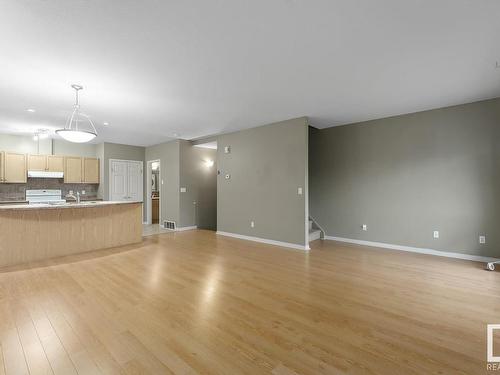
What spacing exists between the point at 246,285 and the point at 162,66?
2.91m

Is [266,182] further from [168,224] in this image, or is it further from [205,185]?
[168,224]

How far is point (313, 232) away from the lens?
573 cm

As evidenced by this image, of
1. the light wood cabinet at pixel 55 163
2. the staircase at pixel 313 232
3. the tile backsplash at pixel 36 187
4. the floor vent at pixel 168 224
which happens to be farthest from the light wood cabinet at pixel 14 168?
the staircase at pixel 313 232

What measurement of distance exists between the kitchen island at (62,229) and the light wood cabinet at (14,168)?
2.38 metres

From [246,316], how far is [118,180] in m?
7.05

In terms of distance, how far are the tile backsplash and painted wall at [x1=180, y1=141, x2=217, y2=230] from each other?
321 centimetres

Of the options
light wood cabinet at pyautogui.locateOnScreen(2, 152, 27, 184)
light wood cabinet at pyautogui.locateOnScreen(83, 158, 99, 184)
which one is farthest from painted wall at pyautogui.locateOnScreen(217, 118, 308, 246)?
light wood cabinet at pyautogui.locateOnScreen(2, 152, 27, 184)

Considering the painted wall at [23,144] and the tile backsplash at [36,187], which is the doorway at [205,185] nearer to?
the tile backsplash at [36,187]

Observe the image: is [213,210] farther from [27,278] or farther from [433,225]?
[433,225]

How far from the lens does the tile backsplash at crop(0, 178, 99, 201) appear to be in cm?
636

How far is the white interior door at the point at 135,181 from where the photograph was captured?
802 cm

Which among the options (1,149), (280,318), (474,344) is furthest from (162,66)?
(1,149)

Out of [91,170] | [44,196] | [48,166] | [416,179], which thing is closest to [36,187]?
[44,196]

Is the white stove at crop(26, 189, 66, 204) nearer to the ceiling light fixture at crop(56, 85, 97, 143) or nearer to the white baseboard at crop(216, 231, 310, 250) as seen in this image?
the ceiling light fixture at crop(56, 85, 97, 143)
